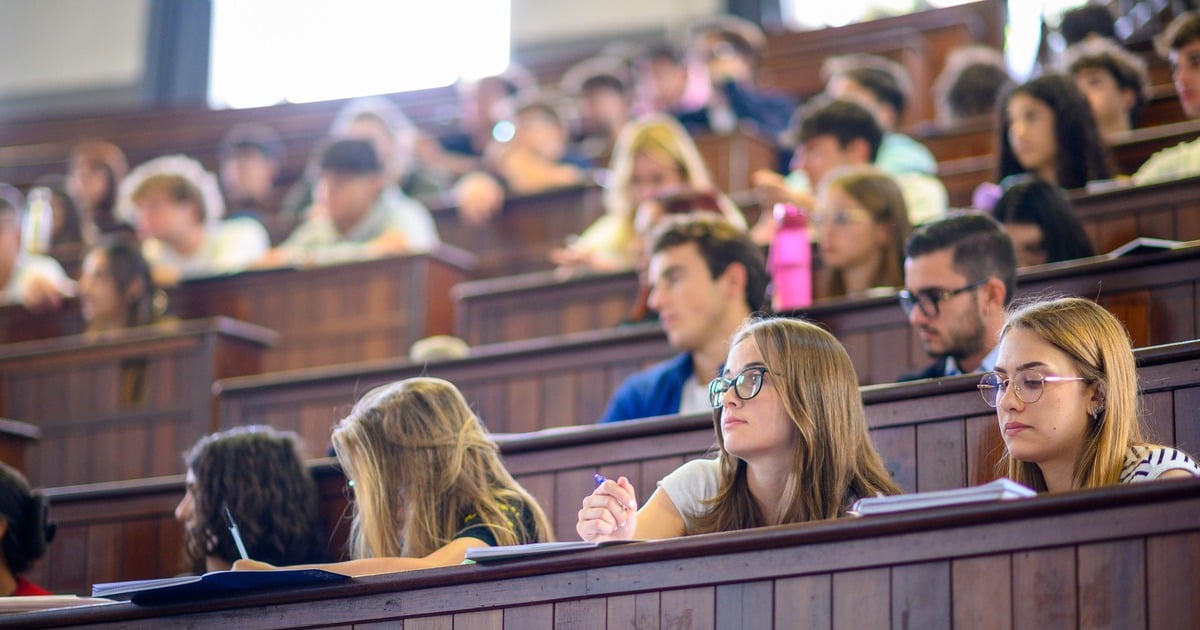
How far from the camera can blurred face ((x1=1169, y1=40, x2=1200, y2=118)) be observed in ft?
13.7

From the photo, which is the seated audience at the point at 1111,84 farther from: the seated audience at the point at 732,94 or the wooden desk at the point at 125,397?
the wooden desk at the point at 125,397

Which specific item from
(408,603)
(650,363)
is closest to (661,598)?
(408,603)

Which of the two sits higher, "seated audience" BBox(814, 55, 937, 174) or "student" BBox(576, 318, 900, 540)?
"seated audience" BBox(814, 55, 937, 174)

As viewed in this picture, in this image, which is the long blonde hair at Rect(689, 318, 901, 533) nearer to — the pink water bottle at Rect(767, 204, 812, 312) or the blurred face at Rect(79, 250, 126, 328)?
the pink water bottle at Rect(767, 204, 812, 312)

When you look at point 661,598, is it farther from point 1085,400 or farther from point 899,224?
point 899,224

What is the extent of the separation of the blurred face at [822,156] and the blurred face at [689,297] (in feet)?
3.95

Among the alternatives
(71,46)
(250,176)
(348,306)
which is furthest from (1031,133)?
(71,46)

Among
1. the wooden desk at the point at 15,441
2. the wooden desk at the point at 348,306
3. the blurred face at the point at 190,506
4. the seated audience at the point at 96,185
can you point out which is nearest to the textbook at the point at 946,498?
the blurred face at the point at 190,506

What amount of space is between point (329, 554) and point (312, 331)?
175cm

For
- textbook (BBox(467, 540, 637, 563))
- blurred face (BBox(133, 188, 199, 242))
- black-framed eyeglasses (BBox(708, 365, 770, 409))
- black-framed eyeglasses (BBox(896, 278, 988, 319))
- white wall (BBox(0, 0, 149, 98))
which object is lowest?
textbook (BBox(467, 540, 637, 563))

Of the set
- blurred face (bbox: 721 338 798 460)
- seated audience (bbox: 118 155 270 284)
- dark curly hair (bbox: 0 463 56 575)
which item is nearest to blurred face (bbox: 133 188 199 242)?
seated audience (bbox: 118 155 270 284)

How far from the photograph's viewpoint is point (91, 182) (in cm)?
707

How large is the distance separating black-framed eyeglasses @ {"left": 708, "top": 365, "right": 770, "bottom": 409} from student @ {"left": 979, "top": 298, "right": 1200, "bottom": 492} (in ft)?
1.15

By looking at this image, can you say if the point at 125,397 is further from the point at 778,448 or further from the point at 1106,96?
the point at 1106,96
